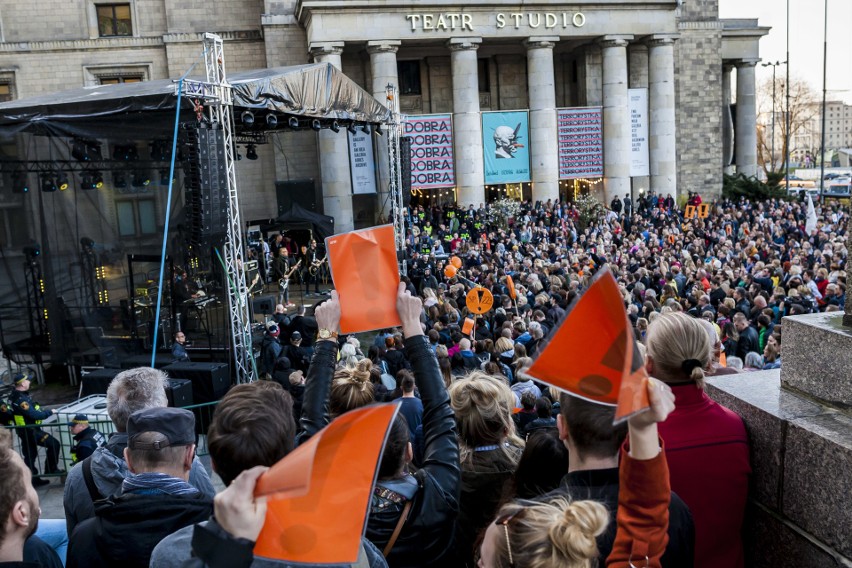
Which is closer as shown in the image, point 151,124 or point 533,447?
point 533,447

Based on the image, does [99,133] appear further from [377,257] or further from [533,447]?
[533,447]

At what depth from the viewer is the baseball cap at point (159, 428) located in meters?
3.16

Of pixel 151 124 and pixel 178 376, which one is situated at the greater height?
pixel 151 124

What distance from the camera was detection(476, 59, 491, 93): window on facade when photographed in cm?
3666

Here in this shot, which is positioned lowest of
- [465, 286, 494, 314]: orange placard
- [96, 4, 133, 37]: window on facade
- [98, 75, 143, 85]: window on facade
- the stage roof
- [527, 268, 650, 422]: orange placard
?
[465, 286, 494, 314]: orange placard

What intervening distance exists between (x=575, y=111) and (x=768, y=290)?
20417 mm

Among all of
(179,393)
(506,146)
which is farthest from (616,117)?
(179,393)

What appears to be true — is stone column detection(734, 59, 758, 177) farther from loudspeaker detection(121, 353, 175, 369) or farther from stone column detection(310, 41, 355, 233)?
loudspeaker detection(121, 353, 175, 369)

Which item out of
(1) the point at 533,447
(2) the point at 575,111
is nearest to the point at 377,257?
(1) the point at 533,447

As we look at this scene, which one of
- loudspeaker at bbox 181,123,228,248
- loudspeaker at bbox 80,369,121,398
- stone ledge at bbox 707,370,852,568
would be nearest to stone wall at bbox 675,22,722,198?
loudspeaker at bbox 181,123,228,248

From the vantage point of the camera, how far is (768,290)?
14320 mm

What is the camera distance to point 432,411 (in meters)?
3.08

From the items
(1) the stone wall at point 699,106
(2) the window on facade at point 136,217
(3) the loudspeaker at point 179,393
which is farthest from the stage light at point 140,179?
(1) the stone wall at point 699,106

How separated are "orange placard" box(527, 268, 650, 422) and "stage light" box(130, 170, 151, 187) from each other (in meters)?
12.9
